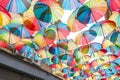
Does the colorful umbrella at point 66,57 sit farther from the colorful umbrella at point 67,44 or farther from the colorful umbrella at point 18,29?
the colorful umbrella at point 18,29

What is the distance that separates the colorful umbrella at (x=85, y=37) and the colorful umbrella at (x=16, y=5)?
198 centimetres

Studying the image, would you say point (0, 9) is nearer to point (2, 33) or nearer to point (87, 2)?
point (2, 33)

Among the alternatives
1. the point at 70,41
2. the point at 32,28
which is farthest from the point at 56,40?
the point at 32,28

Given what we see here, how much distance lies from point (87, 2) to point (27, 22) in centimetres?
145

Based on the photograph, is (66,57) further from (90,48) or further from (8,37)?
(8,37)

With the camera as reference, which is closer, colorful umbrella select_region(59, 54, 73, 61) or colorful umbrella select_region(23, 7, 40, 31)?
colorful umbrella select_region(23, 7, 40, 31)

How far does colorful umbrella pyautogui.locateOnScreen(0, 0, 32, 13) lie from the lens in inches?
157

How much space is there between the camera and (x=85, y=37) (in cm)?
550

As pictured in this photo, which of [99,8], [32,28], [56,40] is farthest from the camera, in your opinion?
[56,40]

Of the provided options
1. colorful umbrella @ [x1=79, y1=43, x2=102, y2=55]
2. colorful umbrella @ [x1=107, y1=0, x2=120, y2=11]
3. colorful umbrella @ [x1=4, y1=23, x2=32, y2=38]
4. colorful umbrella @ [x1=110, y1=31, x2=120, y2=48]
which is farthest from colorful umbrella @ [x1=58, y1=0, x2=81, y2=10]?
colorful umbrella @ [x1=79, y1=43, x2=102, y2=55]

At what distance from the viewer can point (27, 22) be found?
4617 millimetres

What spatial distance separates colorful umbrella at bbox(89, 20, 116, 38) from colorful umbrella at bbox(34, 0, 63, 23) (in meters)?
1.26

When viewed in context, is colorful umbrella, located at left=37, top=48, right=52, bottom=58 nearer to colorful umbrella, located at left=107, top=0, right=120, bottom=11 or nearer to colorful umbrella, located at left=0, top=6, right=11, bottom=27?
colorful umbrella, located at left=0, top=6, right=11, bottom=27

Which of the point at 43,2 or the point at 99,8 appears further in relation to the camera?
the point at 99,8
